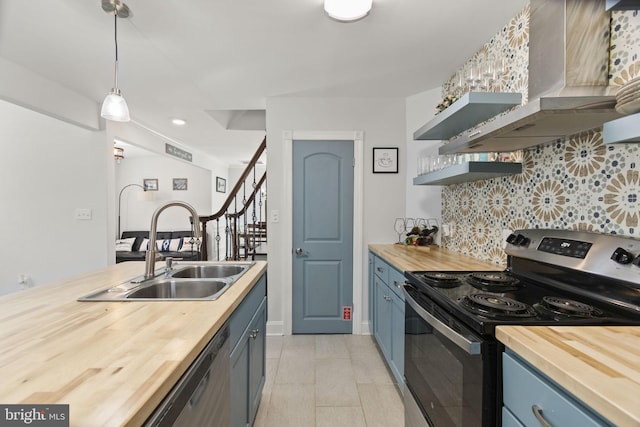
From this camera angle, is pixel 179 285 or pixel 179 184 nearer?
pixel 179 285

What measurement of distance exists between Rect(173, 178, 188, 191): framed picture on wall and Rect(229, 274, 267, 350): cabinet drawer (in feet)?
18.9

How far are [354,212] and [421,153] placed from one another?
0.87 m

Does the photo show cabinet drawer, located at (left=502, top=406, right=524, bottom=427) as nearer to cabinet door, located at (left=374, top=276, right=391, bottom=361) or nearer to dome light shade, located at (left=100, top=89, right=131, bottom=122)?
cabinet door, located at (left=374, top=276, right=391, bottom=361)

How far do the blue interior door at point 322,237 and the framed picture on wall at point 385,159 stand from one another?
26cm

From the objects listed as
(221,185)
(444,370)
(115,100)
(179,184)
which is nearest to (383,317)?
(444,370)

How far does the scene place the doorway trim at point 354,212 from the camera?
116 inches

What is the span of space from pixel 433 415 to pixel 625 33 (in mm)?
1697

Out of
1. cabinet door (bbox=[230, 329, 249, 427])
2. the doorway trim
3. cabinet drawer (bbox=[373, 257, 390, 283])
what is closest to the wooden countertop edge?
cabinet door (bbox=[230, 329, 249, 427])

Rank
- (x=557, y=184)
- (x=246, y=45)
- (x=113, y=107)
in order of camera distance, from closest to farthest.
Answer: (x=557, y=184)
(x=113, y=107)
(x=246, y=45)

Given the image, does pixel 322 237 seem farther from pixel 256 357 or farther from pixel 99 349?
pixel 99 349

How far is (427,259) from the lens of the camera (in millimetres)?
2111

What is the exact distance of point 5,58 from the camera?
7.66ft

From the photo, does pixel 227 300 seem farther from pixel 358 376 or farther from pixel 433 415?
pixel 358 376

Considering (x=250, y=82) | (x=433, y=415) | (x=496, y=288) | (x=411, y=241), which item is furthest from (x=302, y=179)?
(x=433, y=415)
